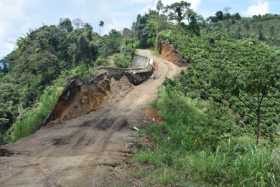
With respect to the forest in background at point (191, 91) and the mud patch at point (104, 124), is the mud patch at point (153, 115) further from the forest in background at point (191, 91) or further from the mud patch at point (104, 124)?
the mud patch at point (104, 124)

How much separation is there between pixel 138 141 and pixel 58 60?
38.5 metres

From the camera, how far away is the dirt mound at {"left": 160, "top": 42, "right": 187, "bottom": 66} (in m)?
45.8

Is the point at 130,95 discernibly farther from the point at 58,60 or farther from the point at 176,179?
the point at 58,60

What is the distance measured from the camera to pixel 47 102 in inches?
1093

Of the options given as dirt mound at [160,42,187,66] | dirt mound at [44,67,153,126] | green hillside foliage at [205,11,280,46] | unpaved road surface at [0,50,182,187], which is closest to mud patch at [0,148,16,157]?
unpaved road surface at [0,50,182,187]

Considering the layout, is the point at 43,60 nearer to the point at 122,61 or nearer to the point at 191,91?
the point at 122,61

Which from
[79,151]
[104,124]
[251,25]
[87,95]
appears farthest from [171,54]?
[251,25]

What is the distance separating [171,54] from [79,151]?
32.8m

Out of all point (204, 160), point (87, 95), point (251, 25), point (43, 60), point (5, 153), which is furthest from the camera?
point (251, 25)

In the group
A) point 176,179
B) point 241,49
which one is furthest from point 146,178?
point 241,49

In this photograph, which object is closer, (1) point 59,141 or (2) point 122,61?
(1) point 59,141

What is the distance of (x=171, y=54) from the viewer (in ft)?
160

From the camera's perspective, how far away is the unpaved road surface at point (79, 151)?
13.1 meters

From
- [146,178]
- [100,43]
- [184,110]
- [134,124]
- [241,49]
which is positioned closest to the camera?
[146,178]
